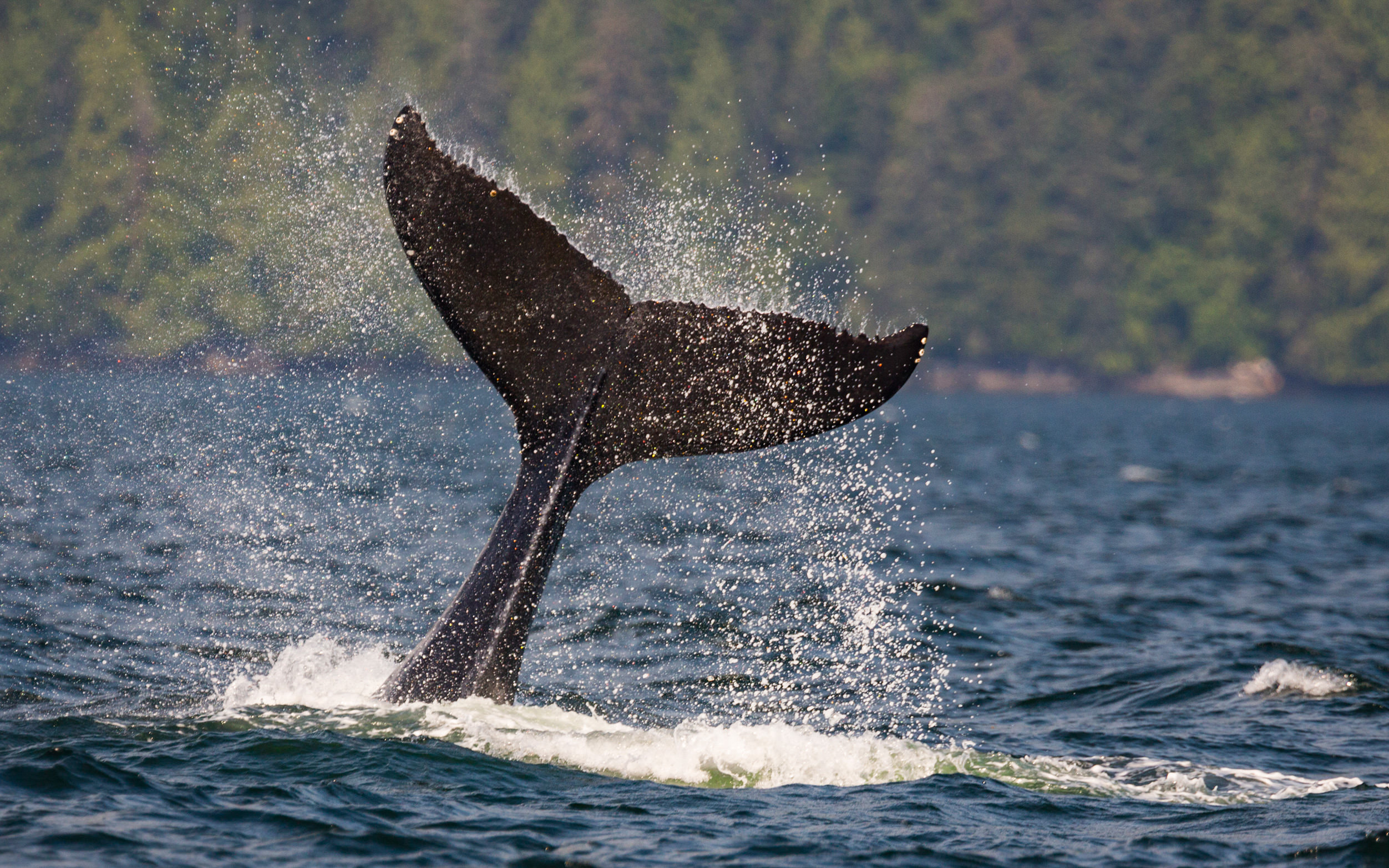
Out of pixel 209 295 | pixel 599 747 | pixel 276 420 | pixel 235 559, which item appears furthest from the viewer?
pixel 209 295

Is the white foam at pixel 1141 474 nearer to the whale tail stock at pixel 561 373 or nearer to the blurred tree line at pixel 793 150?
the blurred tree line at pixel 793 150

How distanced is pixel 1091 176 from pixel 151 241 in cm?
9209

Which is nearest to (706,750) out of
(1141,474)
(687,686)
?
(687,686)

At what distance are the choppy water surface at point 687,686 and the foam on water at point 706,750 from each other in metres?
0.03

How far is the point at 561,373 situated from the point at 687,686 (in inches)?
140

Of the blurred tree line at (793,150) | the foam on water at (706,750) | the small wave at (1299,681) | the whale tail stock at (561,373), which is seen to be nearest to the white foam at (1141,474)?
the blurred tree line at (793,150)

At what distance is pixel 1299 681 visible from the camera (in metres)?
12.5

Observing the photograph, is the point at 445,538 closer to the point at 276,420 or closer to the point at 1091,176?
the point at 276,420

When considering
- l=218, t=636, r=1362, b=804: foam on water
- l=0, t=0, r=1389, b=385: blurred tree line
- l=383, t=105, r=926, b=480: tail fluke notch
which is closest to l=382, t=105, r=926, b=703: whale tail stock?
l=383, t=105, r=926, b=480: tail fluke notch

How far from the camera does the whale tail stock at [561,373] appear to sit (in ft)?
26.4

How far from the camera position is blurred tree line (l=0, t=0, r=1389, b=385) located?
69.4 metres

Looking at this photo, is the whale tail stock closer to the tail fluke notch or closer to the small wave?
the tail fluke notch

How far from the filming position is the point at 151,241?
65312 millimetres

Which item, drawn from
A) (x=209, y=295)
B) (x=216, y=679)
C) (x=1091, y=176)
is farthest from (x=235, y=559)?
(x=1091, y=176)
